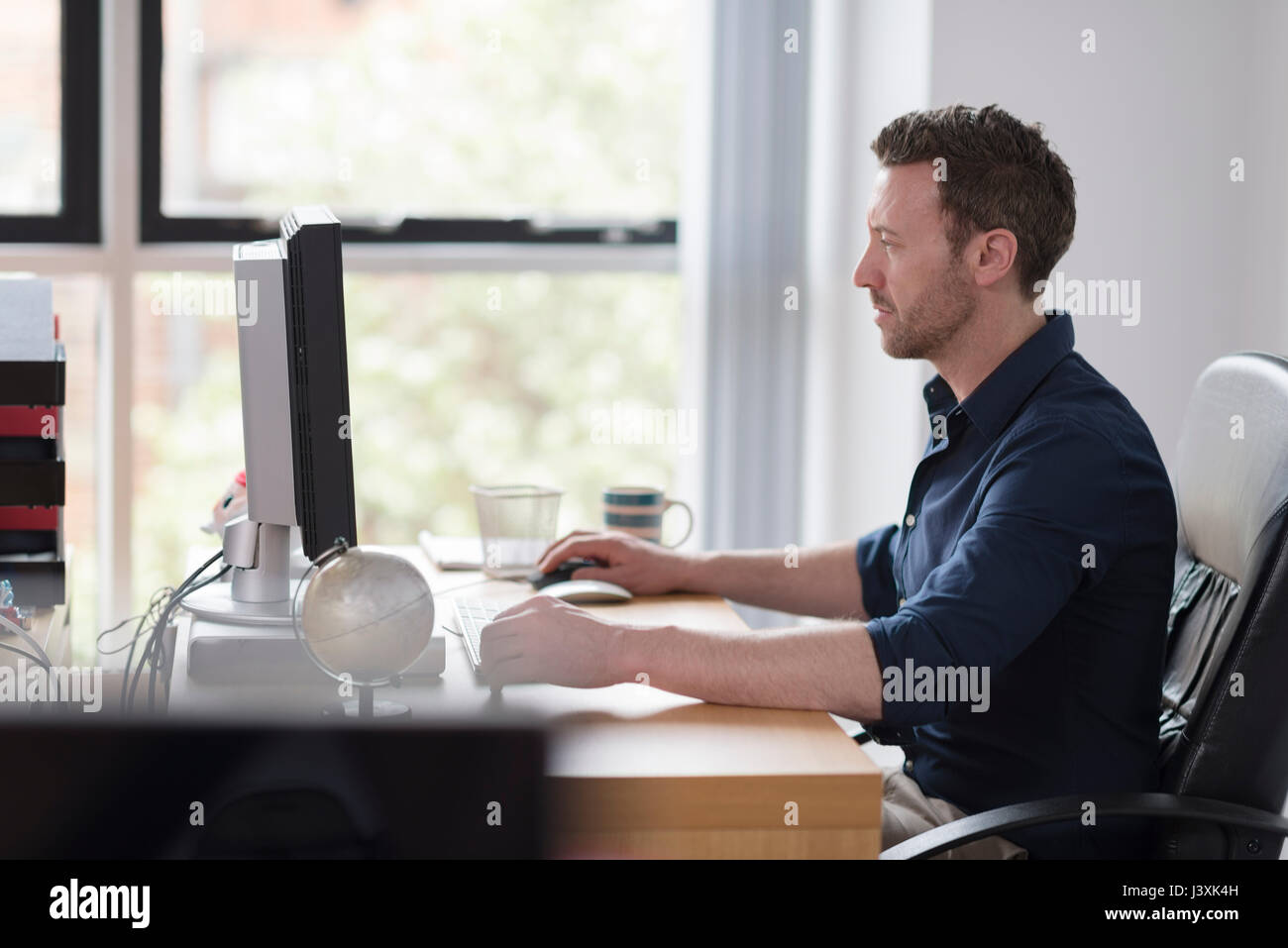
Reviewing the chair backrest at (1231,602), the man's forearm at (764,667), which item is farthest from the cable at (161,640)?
the chair backrest at (1231,602)

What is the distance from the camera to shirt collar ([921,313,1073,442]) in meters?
1.46

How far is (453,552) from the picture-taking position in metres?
2.04

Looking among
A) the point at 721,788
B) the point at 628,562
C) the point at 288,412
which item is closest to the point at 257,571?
the point at 288,412

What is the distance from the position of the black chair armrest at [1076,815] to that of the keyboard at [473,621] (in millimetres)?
476

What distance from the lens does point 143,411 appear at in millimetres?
2945

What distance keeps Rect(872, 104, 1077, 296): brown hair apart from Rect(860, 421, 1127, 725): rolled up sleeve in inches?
11.3

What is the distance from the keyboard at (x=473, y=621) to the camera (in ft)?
4.61

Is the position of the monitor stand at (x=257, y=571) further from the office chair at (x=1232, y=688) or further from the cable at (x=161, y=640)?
the office chair at (x=1232, y=688)

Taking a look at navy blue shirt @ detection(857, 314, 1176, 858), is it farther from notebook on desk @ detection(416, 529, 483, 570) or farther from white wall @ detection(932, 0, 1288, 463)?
white wall @ detection(932, 0, 1288, 463)

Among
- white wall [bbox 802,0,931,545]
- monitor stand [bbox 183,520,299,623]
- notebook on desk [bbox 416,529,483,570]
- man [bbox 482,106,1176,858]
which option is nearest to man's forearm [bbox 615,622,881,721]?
man [bbox 482,106,1176,858]

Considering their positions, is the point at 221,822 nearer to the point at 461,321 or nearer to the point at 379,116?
the point at 379,116
